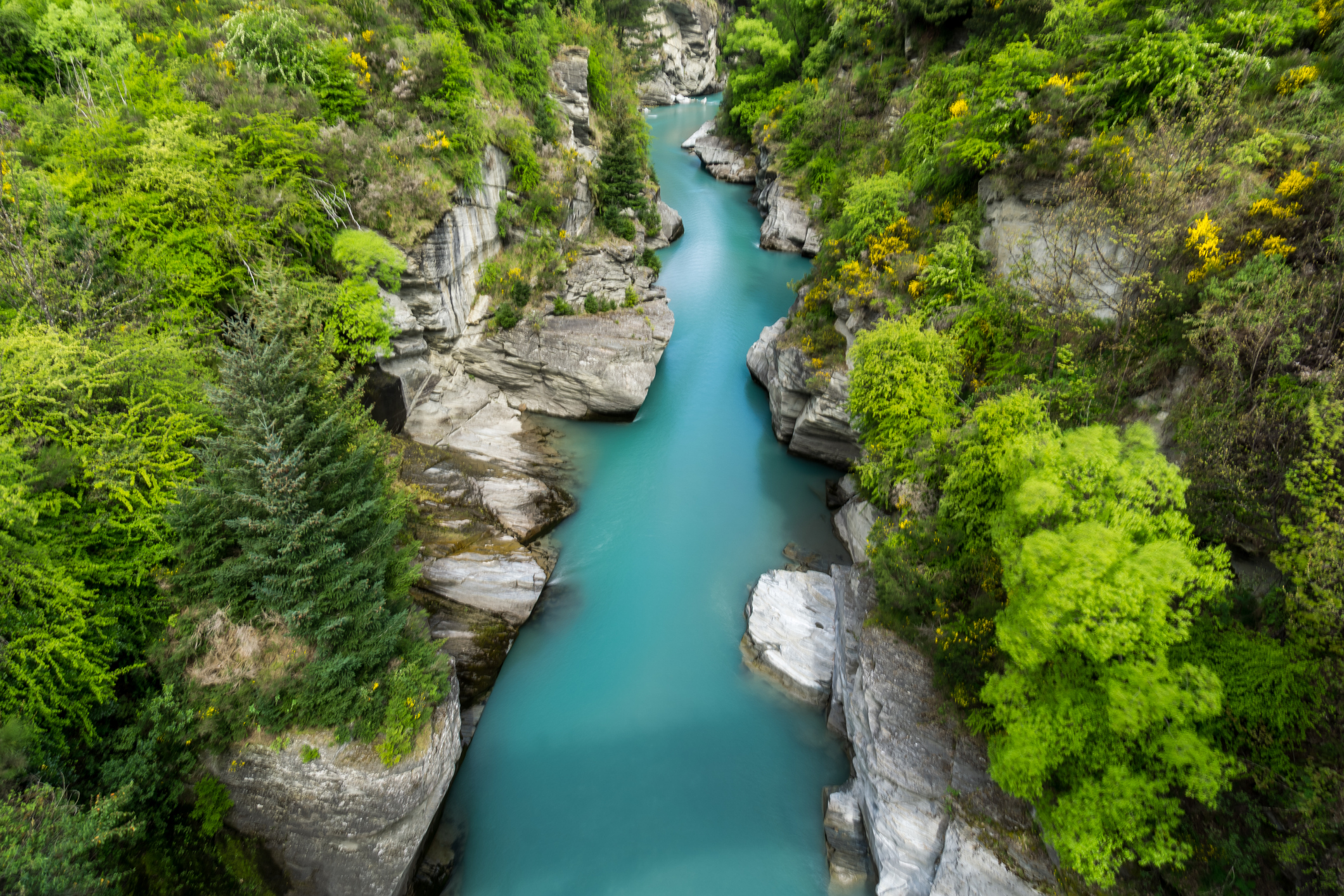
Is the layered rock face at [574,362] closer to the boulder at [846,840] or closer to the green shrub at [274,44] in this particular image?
the green shrub at [274,44]

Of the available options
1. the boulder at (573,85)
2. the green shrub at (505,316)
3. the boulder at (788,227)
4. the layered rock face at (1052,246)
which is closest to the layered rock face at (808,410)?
the layered rock face at (1052,246)

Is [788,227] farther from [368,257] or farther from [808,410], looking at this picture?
[368,257]

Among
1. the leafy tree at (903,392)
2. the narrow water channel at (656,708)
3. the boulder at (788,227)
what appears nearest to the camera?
the narrow water channel at (656,708)

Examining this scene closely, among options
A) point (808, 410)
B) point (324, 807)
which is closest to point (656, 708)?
point (324, 807)

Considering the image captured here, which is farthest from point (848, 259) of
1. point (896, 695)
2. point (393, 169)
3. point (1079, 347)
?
point (393, 169)

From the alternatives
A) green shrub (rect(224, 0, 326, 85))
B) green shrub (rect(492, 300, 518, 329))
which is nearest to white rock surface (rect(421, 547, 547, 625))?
green shrub (rect(492, 300, 518, 329))

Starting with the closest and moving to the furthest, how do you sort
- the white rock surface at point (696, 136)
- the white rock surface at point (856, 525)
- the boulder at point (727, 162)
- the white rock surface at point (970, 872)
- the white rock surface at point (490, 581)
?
1. the white rock surface at point (970, 872)
2. the white rock surface at point (490, 581)
3. the white rock surface at point (856, 525)
4. the boulder at point (727, 162)
5. the white rock surface at point (696, 136)

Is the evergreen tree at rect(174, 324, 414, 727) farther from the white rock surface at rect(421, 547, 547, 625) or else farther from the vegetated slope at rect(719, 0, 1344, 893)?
the vegetated slope at rect(719, 0, 1344, 893)
